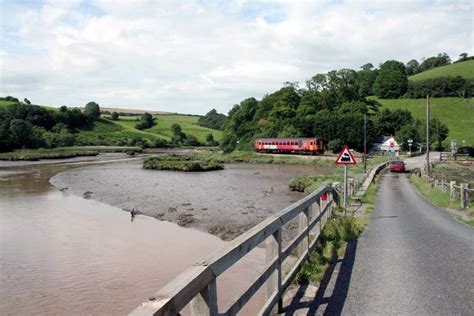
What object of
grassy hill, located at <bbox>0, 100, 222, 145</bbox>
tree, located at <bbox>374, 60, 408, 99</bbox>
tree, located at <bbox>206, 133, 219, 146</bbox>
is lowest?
tree, located at <bbox>206, 133, 219, 146</bbox>

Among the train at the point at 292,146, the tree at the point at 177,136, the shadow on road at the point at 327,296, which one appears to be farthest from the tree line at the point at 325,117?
the shadow on road at the point at 327,296

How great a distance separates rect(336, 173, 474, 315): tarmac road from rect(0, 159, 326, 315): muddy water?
220 cm

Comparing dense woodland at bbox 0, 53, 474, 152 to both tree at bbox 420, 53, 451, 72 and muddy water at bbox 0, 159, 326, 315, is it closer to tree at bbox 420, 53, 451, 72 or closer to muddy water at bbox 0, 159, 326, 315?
tree at bbox 420, 53, 451, 72

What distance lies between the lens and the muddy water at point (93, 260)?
9367 mm

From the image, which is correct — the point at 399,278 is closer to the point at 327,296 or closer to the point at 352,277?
the point at 352,277

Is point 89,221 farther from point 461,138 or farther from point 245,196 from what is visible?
point 461,138

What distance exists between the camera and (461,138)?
284 feet

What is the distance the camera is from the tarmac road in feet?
18.6

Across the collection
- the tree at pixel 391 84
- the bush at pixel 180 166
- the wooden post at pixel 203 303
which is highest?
the tree at pixel 391 84

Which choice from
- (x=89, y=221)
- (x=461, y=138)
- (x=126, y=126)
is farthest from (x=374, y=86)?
(x=89, y=221)

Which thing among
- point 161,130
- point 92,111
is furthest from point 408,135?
point 92,111

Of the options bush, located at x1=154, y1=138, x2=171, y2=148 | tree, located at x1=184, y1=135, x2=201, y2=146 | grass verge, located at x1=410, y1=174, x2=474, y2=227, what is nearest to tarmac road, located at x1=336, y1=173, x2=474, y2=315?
grass verge, located at x1=410, y1=174, x2=474, y2=227

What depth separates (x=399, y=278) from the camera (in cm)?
689

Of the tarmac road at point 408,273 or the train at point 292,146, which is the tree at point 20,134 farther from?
the tarmac road at point 408,273
